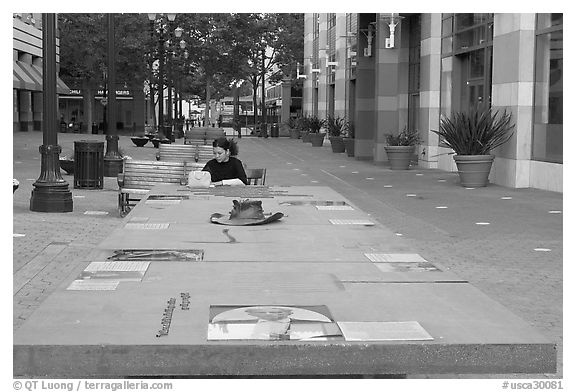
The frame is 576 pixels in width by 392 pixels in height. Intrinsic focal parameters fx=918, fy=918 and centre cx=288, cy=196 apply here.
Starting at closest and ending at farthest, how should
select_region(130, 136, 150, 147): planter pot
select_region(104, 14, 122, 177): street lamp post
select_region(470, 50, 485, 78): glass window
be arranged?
select_region(104, 14, 122, 177): street lamp post, select_region(470, 50, 485, 78): glass window, select_region(130, 136, 150, 147): planter pot

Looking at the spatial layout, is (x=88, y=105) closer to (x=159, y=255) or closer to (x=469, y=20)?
(x=469, y=20)

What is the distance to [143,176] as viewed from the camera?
1477 centimetres

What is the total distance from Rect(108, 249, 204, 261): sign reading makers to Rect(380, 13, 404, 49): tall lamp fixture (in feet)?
79.4

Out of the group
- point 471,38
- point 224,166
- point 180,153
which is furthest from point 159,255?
point 471,38

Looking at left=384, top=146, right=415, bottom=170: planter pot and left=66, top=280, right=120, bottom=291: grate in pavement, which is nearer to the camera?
left=66, top=280, right=120, bottom=291: grate in pavement

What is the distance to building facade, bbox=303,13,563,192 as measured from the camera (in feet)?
64.7

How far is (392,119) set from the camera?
30469 millimetres

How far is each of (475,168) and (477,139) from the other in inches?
26.2

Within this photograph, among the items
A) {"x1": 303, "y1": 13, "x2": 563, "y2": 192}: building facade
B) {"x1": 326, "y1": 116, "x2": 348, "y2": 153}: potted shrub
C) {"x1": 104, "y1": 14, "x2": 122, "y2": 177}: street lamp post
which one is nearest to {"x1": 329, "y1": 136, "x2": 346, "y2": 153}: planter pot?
{"x1": 326, "y1": 116, "x2": 348, "y2": 153}: potted shrub

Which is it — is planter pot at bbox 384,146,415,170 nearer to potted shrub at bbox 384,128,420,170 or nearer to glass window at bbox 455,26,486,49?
potted shrub at bbox 384,128,420,170

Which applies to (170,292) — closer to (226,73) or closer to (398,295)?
(398,295)

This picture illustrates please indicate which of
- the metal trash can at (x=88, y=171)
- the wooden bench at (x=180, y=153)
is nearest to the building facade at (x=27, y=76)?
the wooden bench at (x=180, y=153)

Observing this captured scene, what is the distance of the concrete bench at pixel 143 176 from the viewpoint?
47.4 feet

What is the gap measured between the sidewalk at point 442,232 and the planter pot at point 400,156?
3.03 metres
